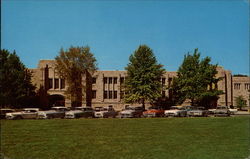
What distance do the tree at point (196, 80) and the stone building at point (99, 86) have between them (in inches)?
171

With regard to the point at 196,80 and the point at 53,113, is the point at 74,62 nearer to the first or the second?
the point at 53,113

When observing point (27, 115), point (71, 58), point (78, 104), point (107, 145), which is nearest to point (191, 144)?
point (107, 145)

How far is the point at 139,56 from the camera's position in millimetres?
47469

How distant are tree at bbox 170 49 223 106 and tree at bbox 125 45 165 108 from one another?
3.82 meters

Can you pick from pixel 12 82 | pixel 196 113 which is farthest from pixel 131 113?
pixel 12 82

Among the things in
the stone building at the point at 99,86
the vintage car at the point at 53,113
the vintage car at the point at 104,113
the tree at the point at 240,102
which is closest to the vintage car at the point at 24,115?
the vintage car at the point at 53,113

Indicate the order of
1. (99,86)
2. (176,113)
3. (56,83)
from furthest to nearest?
(99,86) < (56,83) < (176,113)

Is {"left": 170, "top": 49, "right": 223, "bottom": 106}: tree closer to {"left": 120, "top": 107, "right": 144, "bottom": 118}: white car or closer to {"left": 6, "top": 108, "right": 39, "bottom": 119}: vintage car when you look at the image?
{"left": 120, "top": 107, "right": 144, "bottom": 118}: white car

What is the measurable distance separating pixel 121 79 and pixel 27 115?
26.5 metres

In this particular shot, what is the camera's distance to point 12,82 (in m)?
43.8

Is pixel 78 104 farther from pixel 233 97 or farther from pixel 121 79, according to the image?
pixel 233 97

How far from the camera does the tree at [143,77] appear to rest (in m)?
45.8

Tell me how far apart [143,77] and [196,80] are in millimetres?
8544

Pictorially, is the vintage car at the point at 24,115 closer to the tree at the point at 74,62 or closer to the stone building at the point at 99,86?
the tree at the point at 74,62
